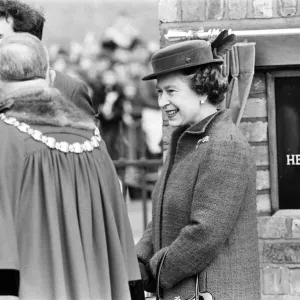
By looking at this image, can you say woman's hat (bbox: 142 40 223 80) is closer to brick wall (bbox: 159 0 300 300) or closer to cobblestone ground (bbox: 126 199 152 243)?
brick wall (bbox: 159 0 300 300)

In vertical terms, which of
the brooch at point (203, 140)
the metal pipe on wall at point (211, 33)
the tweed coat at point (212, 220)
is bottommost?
the tweed coat at point (212, 220)

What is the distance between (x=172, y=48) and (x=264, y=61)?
1.03 m

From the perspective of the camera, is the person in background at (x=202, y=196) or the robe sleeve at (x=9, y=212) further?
the person in background at (x=202, y=196)

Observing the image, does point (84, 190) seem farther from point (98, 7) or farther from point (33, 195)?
point (98, 7)

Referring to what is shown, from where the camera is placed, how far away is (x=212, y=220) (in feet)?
10.4

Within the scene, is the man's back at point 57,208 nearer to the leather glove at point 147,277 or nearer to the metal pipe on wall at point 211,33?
the leather glove at point 147,277

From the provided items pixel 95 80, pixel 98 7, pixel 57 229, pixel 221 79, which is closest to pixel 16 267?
pixel 57 229

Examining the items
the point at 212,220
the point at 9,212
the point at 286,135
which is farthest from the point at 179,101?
the point at 286,135

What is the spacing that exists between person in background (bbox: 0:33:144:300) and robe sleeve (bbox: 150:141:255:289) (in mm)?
232

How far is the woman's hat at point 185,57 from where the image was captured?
3.44m

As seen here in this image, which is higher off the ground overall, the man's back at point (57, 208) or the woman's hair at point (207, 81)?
the woman's hair at point (207, 81)

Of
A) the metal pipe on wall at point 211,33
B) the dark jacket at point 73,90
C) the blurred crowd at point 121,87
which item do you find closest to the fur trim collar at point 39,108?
the dark jacket at point 73,90

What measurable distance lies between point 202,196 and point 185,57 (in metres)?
0.63

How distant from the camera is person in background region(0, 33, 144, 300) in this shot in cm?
286
